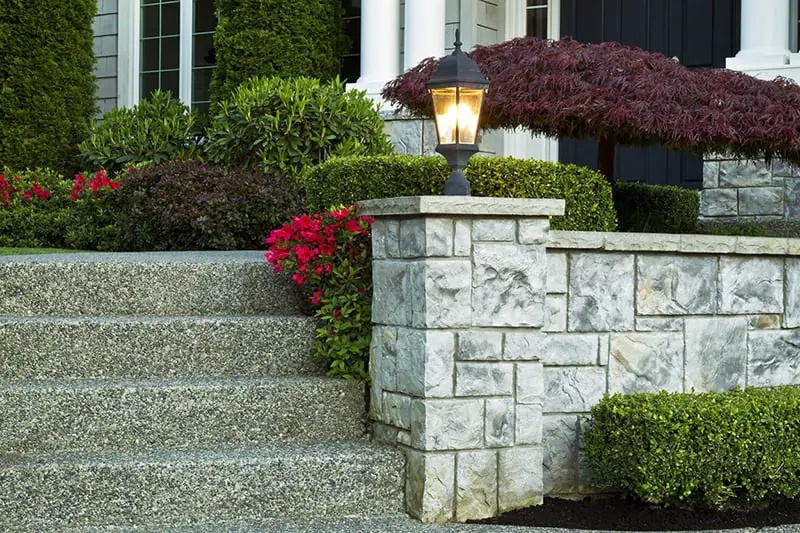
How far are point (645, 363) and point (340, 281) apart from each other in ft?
4.74

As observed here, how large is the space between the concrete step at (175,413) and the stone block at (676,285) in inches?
53.9

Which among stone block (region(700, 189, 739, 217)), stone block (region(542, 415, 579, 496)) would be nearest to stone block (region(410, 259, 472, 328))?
stone block (region(542, 415, 579, 496))

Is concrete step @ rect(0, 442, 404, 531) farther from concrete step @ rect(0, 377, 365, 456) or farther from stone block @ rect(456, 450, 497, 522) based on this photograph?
stone block @ rect(456, 450, 497, 522)

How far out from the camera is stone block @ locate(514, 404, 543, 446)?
188 inches

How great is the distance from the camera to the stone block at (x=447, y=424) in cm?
462

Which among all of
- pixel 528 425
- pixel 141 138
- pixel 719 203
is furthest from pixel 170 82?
pixel 528 425

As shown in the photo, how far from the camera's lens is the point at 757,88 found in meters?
6.48

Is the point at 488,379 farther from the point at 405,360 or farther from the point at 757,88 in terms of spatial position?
the point at 757,88

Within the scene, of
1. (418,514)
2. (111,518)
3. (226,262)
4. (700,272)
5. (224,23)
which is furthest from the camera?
(224,23)

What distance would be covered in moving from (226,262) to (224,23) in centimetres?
614

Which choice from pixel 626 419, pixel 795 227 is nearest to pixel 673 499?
pixel 626 419

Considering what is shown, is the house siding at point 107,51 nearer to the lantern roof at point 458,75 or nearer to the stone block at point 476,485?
the lantern roof at point 458,75

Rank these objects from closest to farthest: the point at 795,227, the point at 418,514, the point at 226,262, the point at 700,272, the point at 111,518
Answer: the point at 111,518 → the point at 418,514 → the point at 700,272 → the point at 226,262 → the point at 795,227

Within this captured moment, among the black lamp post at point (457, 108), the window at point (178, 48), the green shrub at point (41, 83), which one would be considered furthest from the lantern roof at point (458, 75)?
the window at point (178, 48)
